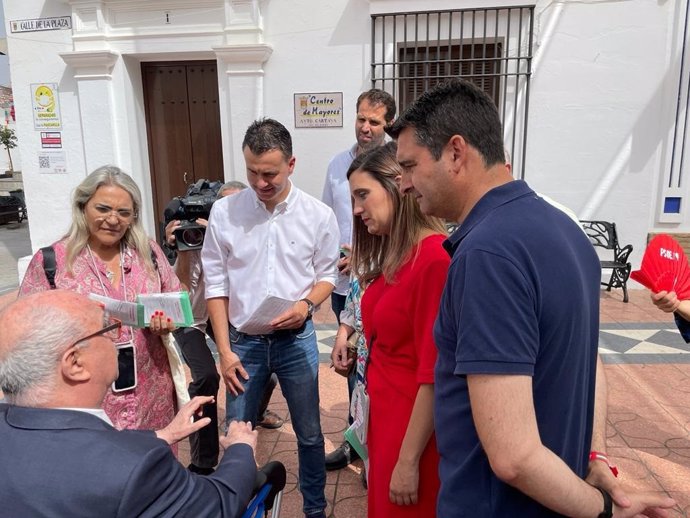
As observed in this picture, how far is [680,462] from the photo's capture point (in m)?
2.87

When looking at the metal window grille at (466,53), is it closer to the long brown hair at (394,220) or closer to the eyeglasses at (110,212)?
the eyeglasses at (110,212)

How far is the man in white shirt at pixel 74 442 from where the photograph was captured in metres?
1.05

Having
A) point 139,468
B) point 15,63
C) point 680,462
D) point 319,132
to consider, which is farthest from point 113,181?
point 15,63

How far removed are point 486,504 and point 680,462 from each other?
2.46m

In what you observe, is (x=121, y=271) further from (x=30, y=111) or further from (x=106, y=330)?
(x=30, y=111)

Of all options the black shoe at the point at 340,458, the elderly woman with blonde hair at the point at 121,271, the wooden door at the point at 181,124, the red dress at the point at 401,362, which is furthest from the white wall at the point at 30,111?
the red dress at the point at 401,362

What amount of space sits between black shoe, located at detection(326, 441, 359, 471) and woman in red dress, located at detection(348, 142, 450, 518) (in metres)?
1.26

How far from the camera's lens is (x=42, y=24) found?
6.41m

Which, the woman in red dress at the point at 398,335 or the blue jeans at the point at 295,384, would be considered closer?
the woman in red dress at the point at 398,335

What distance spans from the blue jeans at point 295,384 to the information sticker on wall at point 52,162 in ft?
18.1

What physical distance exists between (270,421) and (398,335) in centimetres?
215

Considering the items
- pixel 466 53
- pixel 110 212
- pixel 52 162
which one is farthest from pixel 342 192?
pixel 52 162

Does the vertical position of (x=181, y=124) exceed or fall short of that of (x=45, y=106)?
it falls short

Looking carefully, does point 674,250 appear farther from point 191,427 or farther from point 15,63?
point 15,63
